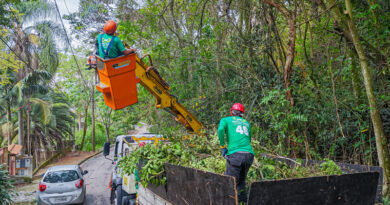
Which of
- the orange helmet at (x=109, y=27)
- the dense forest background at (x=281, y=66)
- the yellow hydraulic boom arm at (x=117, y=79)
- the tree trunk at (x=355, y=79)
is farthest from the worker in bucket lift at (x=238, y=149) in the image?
the tree trunk at (x=355, y=79)

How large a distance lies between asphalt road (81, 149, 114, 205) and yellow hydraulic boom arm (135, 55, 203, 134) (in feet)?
15.4

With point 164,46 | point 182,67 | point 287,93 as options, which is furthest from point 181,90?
point 287,93

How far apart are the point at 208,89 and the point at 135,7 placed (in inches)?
235

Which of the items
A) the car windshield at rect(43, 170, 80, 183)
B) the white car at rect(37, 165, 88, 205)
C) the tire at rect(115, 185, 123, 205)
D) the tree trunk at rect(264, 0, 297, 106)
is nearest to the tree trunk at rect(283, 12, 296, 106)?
the tree trunk at rect(264, 0, 297, 106)

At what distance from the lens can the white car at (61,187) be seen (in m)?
10.0

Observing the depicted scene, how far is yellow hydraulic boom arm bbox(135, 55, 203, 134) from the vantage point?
8.10 meters

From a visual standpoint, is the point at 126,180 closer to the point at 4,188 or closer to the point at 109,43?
the point at 4,188

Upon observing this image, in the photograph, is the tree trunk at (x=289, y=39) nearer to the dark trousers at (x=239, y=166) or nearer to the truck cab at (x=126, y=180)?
the truck cab at (x=126, y=180)

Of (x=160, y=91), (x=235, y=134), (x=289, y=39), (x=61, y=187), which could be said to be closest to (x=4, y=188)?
(x=61, y=187)

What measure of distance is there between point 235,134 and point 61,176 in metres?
8.44

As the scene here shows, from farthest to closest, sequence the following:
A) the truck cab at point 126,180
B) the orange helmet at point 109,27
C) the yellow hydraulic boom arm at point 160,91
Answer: the yellow hydraulic boom arm at point 160,91 → the truck cab at point 126,180 → the orange helmet at point 109,27

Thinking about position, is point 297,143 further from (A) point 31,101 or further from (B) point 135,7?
(A) point 31,101

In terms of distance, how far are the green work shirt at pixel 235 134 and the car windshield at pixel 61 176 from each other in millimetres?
8122

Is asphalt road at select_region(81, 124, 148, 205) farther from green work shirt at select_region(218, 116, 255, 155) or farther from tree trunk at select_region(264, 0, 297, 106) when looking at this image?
green work shirt at select_region(218, 116, 255, 155)
